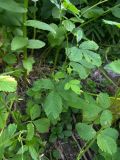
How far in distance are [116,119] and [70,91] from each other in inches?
10.2

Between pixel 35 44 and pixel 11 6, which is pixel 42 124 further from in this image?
pixel 11 6

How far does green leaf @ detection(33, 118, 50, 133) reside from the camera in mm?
1306

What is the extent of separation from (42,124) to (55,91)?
0.42ft

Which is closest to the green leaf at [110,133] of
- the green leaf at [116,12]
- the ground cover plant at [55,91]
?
the ground cover plant at [55,91]

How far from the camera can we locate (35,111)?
4.42ft

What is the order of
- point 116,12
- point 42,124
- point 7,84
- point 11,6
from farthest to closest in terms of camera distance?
point 116,12, point 11,6, point 42,124, point 7,84

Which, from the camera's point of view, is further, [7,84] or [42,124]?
[42,124]

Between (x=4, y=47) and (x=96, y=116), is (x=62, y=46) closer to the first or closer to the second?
(x=4, y=47)

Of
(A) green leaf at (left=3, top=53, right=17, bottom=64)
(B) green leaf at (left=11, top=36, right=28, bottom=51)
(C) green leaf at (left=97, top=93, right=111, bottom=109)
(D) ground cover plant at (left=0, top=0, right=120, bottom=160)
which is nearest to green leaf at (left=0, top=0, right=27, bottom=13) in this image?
(D) ground cover plant at (left=0, top=0, right=120, bottom=160)

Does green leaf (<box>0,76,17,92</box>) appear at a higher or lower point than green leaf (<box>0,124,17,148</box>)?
higher

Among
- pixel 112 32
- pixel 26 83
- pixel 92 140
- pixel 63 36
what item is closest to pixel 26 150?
pixel 92 140

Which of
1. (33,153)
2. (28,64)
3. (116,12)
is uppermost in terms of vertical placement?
(116,12)

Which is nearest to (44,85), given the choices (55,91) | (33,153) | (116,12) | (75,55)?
(55,91)

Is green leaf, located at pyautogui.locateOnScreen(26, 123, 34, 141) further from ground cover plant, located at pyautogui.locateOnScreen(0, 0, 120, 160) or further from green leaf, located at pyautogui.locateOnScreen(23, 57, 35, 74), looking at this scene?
green leaf, located at pyautogui.locateOnScreen(23, 57, 35, 74)
